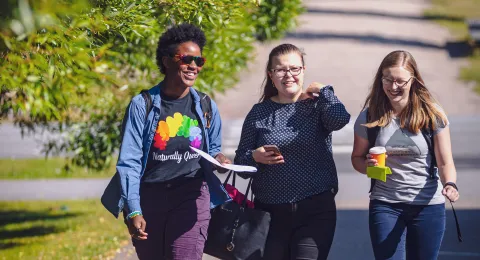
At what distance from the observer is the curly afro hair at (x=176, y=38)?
15.5ft

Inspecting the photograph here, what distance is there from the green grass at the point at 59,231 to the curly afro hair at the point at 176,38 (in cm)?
371

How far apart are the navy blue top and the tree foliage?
37.0 inches

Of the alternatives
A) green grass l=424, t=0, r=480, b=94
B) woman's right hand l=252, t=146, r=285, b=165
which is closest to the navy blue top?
woman's right hand l=252, t=146, r=285, b=165

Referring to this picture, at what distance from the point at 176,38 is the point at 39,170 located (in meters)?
9.58

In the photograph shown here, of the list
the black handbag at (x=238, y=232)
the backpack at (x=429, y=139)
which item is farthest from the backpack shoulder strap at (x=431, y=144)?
the black handbag at (x=238, y=232)

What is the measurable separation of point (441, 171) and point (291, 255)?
95cm

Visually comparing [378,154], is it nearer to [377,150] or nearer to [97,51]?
[377,150]

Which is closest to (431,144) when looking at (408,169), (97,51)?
(408,169)

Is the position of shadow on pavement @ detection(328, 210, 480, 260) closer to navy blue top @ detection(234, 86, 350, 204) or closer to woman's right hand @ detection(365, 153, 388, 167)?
navy blue top @ detection(234, 86, 350, 204)

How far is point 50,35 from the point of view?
3770 mm

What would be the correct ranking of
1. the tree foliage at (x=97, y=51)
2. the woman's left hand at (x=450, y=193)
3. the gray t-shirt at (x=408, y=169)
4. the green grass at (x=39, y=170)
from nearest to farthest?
1. the tree foliage at (x=97, y=51)
2. the woman's left hand at (x=450, y=193)
3. the gray t-shirt at (x=408, y=169)
4. the green grass at (x=39, y=170)

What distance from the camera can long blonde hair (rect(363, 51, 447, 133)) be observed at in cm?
469

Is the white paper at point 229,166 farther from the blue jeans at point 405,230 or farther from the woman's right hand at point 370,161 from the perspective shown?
the blue jeans at point 405,230

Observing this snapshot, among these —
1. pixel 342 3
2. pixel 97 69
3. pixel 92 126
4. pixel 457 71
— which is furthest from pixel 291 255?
pixel 342 3
